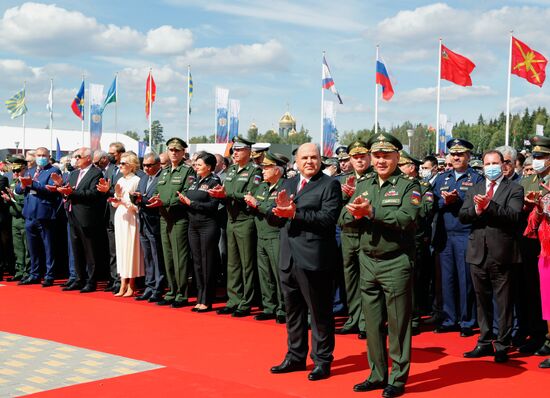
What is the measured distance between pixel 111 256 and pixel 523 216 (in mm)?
6020

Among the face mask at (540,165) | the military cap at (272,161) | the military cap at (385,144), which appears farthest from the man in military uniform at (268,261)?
the face mask at (540,165)

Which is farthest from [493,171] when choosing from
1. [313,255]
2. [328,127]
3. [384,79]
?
[328,127]

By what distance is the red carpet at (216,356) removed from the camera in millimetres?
5355

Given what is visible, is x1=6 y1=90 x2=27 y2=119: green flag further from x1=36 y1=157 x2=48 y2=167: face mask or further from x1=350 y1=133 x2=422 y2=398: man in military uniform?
x1=350 y1=133 x2=422 y2=398: man in military uniform

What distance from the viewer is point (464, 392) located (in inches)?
209

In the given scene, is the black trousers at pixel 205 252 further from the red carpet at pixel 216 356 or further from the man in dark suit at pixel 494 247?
the man in dark suit at pixel 494 247

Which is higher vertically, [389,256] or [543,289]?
[389,256]

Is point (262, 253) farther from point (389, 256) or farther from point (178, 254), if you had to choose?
point (389, 256)

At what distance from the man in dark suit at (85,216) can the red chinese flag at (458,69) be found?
14.5 metres

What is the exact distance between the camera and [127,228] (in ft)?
32.0

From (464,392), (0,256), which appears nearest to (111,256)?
(0,256)

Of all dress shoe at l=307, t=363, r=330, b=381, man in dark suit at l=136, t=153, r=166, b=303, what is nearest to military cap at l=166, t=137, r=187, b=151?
man in dark suit at l=136, t=153, r=166, b=303

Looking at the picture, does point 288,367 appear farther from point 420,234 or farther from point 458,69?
point 458,69

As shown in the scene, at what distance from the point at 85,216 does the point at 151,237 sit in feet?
4.08
